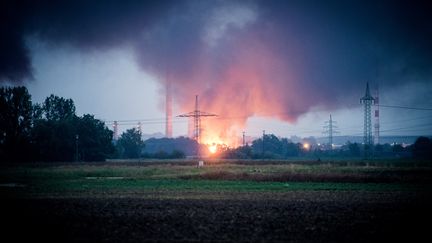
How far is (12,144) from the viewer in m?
97.2

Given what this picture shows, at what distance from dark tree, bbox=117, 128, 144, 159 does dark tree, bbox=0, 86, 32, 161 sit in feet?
136

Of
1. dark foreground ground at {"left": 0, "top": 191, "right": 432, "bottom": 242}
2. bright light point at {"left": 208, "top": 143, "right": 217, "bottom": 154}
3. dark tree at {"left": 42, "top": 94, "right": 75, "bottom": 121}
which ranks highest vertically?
dark tree at {"left": 42, "top": 94, "right": 75, "bottom": 121}

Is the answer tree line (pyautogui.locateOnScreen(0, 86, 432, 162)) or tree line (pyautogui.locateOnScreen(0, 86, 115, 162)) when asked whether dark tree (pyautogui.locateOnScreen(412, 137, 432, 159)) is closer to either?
tree line (pyautogui.locateOnScreen(0, 86, 432, 162))

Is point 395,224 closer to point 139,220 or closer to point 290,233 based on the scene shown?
point 290,233

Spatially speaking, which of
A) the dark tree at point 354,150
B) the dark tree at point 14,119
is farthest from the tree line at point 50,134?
A: the dark tree at point 354,150

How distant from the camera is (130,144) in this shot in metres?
150

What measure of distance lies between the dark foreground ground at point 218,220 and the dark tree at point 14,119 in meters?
79.2

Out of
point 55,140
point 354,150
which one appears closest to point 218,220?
point 55,140

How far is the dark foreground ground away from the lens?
1550 centimetres

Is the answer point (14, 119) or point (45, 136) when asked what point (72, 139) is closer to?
point (45, 136)

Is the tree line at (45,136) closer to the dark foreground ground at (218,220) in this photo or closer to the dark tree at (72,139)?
the dark tree at (72,139)

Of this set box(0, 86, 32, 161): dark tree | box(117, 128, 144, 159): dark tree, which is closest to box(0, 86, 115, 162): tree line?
box(0, 86, 32, 161): dark tree

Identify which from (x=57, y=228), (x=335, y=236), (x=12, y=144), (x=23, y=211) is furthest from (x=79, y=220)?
(x=12, y=144)

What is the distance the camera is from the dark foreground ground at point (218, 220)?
15.5 m
